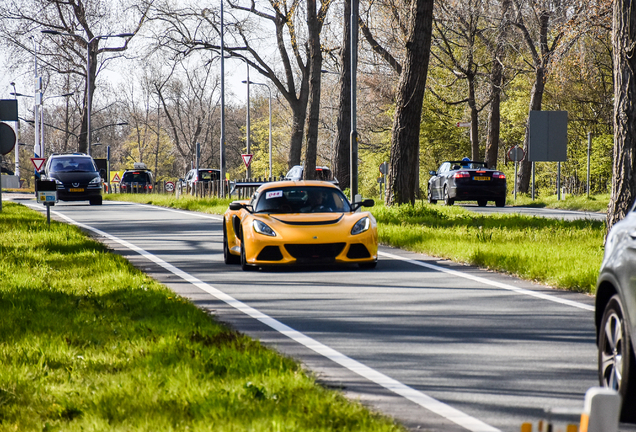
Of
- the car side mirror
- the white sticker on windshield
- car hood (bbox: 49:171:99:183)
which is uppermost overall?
car hood (bbox: 49:171:99:183)

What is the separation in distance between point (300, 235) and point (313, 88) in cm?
2011

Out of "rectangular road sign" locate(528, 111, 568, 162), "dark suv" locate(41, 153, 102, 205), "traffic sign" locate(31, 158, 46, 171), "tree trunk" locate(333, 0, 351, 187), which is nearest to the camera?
"tree trunk" locate(333, 0, 351, 187)

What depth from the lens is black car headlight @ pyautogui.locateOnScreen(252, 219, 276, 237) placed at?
12.5m

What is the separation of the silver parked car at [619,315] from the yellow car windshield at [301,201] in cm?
835

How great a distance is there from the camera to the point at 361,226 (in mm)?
12602

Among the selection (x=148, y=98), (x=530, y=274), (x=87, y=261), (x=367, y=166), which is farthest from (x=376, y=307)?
(x=148, y=98)

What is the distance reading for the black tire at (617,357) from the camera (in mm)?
4539

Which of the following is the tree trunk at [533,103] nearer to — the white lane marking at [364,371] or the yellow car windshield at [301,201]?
the yellow car windshield at [301,201]

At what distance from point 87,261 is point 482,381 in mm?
8245

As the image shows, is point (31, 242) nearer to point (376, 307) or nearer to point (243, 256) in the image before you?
point (243, 256)

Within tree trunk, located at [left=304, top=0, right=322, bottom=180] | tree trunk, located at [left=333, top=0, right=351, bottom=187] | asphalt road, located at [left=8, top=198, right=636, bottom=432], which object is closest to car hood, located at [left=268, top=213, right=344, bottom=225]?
asphalt road, located at [left=8, top=198, right=636, bottom=432]

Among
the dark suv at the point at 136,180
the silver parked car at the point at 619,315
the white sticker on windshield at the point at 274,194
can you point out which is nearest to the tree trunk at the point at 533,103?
the white sticker on windshield at the point at 274,194

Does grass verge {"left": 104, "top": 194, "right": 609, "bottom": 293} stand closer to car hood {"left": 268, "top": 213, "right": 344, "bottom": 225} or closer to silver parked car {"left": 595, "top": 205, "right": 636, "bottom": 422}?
car hood {"left": 268, "top": 213, "right": 344, "bottom": 225}

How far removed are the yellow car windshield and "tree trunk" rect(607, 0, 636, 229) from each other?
12.5 ft
